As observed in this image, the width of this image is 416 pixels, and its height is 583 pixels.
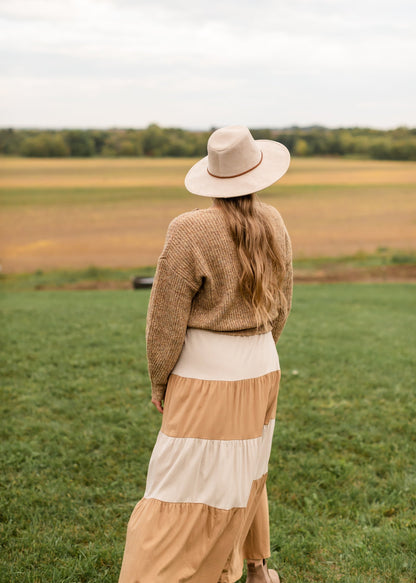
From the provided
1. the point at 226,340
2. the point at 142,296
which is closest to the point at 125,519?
the point at 226,340

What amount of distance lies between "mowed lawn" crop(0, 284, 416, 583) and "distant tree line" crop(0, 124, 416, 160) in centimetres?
1190

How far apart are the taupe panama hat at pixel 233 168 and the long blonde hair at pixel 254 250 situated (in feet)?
0.16

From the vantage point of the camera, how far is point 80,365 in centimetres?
560

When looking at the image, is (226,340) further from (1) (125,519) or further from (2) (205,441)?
(1) (125,519)

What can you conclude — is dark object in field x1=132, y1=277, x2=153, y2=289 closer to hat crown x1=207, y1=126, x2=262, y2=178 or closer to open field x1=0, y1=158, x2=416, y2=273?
open field x1=0, y1=158, x2=416, y2=273

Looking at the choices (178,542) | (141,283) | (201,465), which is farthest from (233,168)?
(141,283)

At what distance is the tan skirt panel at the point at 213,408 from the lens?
2.03 meters

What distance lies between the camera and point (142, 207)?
17.6 metres

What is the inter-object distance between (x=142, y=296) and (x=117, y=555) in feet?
28.6

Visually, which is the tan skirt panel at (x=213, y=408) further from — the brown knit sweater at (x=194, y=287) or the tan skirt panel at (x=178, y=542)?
the tan skirt panel at (x=178, y=542)

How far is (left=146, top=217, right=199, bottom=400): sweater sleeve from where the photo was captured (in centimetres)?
193

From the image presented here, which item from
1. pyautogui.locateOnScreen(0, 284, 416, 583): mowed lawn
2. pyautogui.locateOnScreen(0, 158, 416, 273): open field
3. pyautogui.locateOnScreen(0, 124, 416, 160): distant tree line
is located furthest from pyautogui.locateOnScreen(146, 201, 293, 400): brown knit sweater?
pyautogui.locateOnScreen(0, 124, 416, 160): distant tree line

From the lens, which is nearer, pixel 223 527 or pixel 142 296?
pixel 223 527

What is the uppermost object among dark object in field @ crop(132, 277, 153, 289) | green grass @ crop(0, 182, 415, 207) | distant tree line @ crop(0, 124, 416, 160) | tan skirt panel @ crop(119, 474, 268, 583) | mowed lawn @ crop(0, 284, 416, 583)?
distant tree line @ crop(0, 124, 416, 160)
